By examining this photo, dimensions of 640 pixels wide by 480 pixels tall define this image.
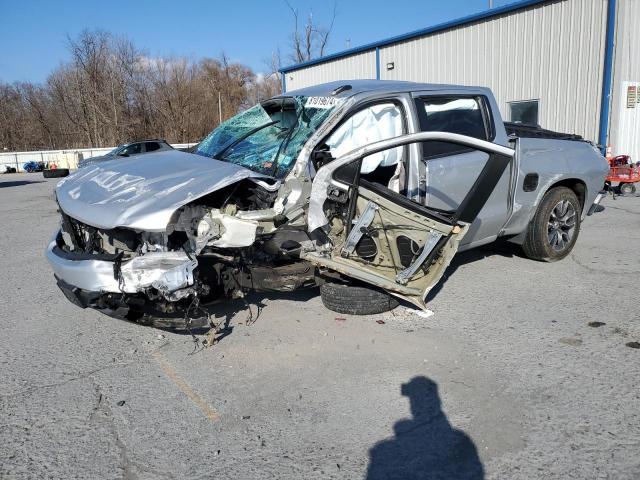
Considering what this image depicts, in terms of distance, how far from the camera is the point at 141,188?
3525 millimetres

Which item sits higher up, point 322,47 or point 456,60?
point 322,47

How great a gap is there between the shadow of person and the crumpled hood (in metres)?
1.84

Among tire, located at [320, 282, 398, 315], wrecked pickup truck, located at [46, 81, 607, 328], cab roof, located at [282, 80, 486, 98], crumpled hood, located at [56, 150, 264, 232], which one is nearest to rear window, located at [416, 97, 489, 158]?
wrecked pickup truck, located at [46, 81, 607, 328]

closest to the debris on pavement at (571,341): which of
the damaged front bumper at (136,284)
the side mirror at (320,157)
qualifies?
the side mirror at (320,157)

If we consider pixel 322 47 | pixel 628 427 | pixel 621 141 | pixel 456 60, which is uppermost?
pixel 322 47

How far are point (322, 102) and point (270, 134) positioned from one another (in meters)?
0.64

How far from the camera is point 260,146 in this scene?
4.48 m

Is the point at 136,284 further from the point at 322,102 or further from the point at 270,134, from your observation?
the point at 322,102

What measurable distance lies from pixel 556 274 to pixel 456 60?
12.6 meters

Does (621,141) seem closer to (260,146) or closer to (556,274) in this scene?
(556,274)

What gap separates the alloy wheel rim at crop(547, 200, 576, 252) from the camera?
5489 mm

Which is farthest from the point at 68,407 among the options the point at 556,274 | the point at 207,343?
the point at 556,274

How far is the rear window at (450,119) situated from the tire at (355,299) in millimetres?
1257

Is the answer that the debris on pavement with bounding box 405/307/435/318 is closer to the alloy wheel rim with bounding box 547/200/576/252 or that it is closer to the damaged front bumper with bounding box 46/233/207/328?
the damaged front bumper with bounding box 46/233/207/328
